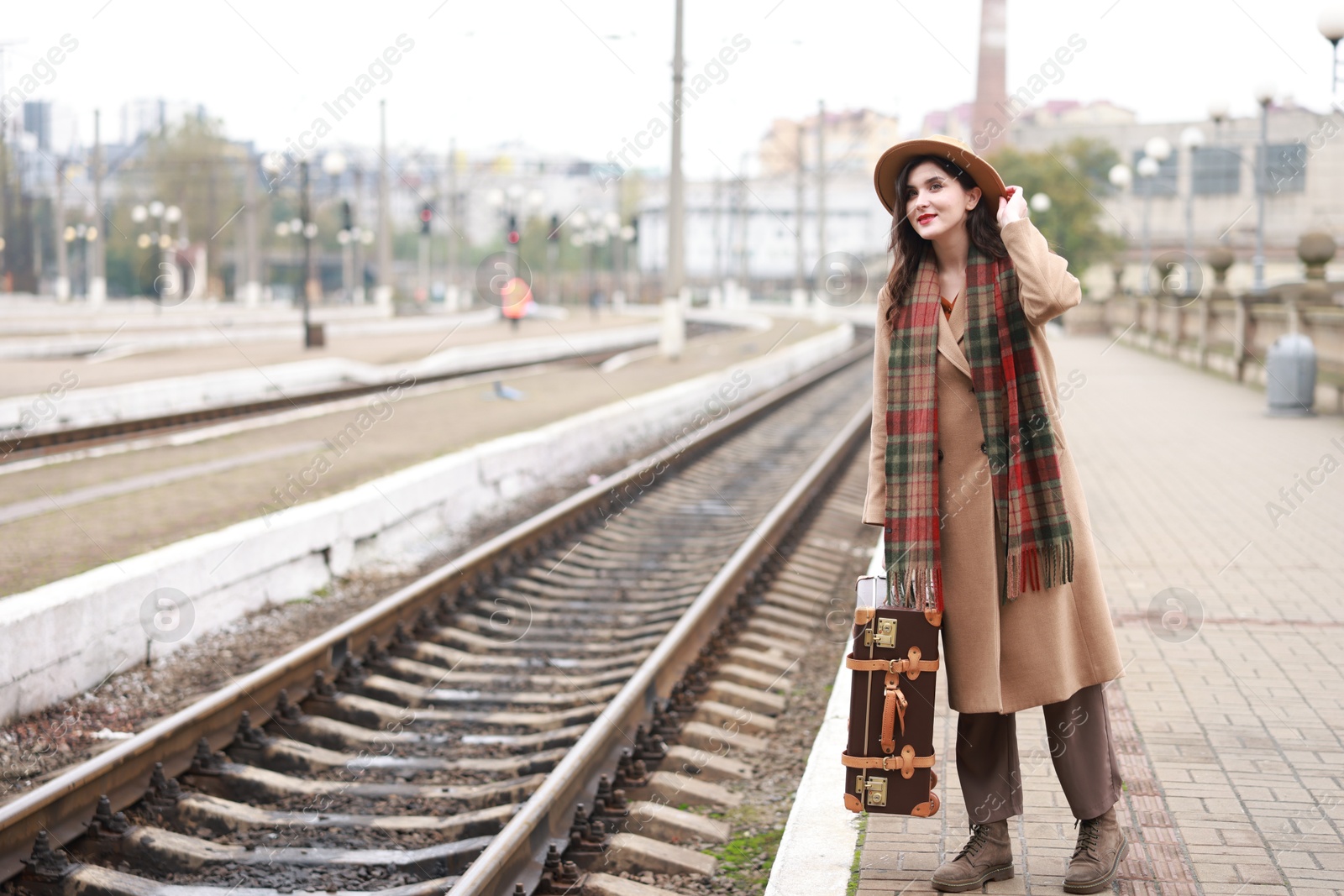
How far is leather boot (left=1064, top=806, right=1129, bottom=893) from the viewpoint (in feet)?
12.7

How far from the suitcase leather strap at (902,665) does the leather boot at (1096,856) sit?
686 millimetres

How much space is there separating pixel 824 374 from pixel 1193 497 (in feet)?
58.5

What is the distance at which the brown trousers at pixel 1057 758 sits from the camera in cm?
387

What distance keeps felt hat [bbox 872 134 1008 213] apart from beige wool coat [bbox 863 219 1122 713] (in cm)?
28

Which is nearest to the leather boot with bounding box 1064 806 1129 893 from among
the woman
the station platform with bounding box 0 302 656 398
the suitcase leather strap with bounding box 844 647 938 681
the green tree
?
the woman

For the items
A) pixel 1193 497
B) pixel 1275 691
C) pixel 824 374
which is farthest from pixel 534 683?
pixel 824 374

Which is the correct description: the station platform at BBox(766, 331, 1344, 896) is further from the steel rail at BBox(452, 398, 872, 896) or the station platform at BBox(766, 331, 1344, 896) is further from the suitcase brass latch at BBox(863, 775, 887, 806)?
the steel rail at BBox(452, 398, 872, 896)

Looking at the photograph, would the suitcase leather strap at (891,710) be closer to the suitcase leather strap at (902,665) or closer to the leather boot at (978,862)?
the suitcase leather strap at (902,665)

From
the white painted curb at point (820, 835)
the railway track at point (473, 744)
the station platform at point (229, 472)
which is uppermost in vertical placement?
the station platform at point (229, 472)

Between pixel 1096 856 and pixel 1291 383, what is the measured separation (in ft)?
51.2

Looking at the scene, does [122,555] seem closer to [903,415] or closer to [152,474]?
[152,474]

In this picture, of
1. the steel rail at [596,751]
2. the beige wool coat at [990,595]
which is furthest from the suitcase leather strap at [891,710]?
the steel rail at [596,751]

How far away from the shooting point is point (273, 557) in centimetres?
858

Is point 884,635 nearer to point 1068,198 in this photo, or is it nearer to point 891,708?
point 891,708
